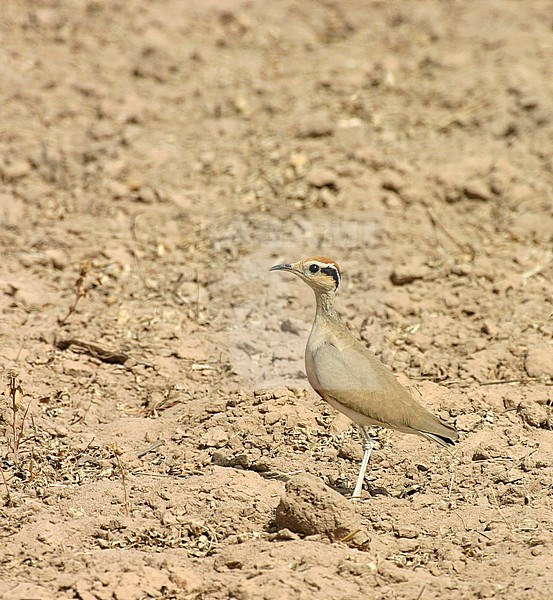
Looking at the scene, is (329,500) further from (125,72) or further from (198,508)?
(125,72)

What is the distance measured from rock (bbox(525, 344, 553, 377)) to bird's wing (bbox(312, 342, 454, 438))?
144 centimetres

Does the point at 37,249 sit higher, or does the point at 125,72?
the point at 125,72

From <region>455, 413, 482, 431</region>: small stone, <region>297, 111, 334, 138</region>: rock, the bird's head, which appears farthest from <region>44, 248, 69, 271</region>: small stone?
<region>455, 413, 482, 431</region>: small stone

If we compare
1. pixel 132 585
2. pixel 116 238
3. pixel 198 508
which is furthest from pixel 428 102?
pixel 132 585

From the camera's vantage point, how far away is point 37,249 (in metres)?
9.12

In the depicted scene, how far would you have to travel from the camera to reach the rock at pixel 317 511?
5.58m

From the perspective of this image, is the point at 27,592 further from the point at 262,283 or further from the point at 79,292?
the point at 262,283

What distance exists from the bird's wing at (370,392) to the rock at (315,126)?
4446 millimetres

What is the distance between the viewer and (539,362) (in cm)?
768

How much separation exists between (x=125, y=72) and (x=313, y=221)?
3488 millimetres

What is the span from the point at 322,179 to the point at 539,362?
10.4ft

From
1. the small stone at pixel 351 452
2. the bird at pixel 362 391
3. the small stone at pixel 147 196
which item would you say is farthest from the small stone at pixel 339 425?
the small stone at pixel 147 196

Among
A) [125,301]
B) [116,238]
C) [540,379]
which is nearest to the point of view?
[540,379]

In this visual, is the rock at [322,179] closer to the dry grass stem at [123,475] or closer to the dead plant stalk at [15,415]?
the dead plant stalk at [15,415]
